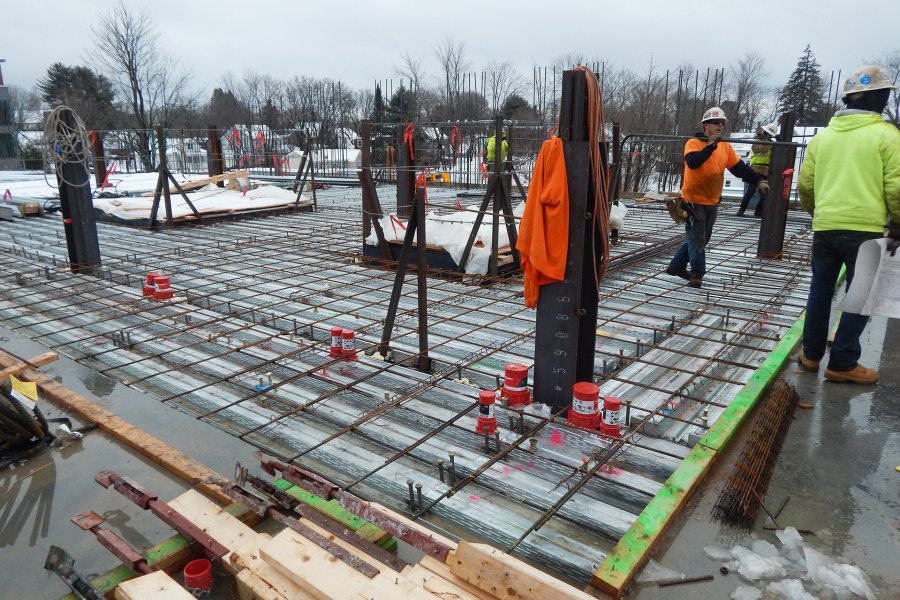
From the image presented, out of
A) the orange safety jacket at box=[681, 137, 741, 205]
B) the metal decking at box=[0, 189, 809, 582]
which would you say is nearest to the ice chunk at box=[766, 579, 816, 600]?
the metal decking at box=[0, 189, 809, 582]

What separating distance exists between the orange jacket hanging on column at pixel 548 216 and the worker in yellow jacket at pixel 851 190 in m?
1.87

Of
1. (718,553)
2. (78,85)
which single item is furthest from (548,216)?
(78,85)

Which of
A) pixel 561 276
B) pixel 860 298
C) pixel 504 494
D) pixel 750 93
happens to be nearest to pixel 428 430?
pixel 504 494

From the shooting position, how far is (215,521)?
2461mm

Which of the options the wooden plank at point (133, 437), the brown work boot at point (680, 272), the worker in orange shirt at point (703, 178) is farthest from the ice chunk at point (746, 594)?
the brown work boot at point (680, 272)

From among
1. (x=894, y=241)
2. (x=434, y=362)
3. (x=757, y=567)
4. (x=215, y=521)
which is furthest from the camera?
(x=434, y=362)

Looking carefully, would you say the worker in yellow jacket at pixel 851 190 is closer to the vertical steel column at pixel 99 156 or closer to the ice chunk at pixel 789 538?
the ice chunk at pixel 789 538

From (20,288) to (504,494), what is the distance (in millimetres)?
6335

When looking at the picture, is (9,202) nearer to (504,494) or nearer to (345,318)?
(345,318)

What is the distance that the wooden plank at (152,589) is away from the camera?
2.00 meters

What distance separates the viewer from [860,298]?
11.6ft

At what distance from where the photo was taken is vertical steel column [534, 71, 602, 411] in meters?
3.10

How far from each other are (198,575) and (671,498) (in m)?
2.00

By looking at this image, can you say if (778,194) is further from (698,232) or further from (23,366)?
(23,366)
